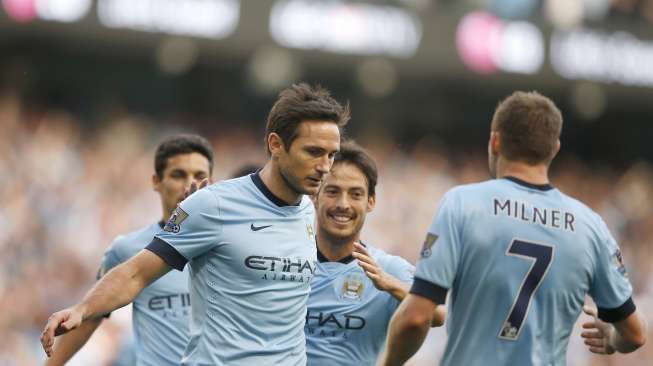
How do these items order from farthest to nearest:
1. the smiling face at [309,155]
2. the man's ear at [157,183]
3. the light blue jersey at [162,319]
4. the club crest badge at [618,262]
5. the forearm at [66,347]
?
the man's ear at [157,183] → the forearm at [66,347] → the light blue jersey at [162,319] → the smiling face at [309,155] → the club crest badge at [618,262]

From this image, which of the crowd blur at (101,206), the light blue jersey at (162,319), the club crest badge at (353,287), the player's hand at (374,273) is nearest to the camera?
the player's hand at (374,273)

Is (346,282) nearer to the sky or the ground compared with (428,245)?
nearer to the ground

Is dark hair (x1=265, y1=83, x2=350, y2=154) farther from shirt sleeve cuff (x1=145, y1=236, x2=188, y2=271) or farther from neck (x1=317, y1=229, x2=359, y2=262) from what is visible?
neck (x1=317, y1=229, x2=359, y2=262)

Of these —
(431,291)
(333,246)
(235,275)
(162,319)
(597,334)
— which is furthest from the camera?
(162,319)

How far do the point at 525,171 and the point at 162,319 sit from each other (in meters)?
2.51

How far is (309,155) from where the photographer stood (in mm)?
5152

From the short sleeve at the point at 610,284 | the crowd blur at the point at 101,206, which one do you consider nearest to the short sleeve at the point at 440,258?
the short sleeve at the point at 610,284

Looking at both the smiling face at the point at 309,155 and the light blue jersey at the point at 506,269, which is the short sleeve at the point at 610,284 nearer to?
the light blue jersey at the point at 506,269

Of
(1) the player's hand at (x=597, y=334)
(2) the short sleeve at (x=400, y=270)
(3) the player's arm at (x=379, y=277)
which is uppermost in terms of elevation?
(3) the player's arm at (x=379, y=277)

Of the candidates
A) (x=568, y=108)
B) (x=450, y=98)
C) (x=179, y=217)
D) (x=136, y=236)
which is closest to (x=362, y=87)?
(x=450, y=98)

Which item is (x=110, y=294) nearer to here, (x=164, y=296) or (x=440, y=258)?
(x=440, y=258)

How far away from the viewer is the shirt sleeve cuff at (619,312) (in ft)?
16.0

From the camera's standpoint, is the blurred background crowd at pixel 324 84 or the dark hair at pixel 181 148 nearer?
the dark hair at pixel 181 148

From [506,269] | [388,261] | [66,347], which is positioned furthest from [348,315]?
[66,347]
